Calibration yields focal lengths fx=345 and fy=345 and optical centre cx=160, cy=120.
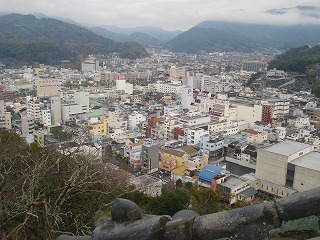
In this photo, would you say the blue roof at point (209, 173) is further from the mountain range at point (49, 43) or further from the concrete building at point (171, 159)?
the mountain range at point (49, 43)

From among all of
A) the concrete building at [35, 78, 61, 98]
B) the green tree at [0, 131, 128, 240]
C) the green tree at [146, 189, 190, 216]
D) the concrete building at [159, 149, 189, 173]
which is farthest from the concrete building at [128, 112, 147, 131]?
the green tree at [0, 131, 128, 240]

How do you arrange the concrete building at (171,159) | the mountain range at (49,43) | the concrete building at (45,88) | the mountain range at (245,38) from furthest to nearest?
1. the mountain range at (245,38)
2. the mountain range at (49,43)
3. the concrete building at (45,88)
4. the concrete building at (171,159)

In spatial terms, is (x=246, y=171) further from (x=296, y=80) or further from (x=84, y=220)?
(x=296, y=80)

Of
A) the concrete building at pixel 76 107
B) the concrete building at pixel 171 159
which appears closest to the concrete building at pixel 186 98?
the concrete building at pixel 76 107

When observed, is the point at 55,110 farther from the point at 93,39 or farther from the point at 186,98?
the point at 93,39

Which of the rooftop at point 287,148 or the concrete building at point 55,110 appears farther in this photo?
the concrete building at point 55,110
